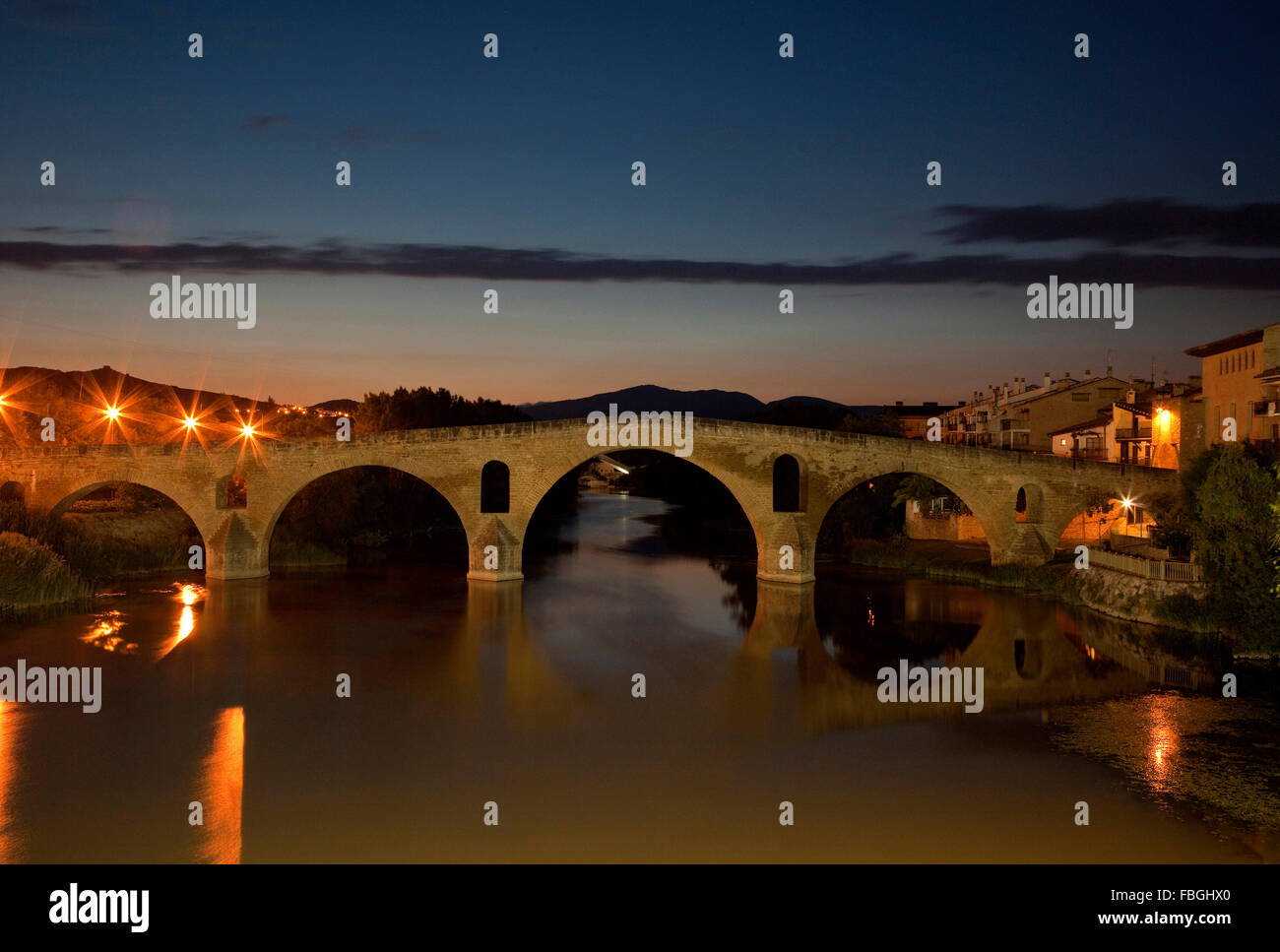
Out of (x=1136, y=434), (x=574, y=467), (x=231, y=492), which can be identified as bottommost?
(x=231, y=492)

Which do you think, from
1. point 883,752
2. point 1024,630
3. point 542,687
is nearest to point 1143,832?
point 883,752

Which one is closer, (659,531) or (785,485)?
(659,531)

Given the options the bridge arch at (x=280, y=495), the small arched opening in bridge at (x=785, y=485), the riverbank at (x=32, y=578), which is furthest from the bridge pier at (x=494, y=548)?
the small arched opening in bridge at (x=785, y=485)

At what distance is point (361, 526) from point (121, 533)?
518 inches

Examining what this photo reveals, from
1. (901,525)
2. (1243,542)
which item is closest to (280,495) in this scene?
(901,525)

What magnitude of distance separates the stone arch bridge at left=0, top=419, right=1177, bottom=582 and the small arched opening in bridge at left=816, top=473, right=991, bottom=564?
3466 mm

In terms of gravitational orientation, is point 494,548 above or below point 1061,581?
above

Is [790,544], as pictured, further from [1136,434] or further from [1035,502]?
[1136,434]

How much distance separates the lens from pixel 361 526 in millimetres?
49375

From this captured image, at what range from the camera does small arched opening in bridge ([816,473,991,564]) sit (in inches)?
1501

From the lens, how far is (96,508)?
127ft

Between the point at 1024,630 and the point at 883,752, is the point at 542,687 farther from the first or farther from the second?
the point at 1024,630
